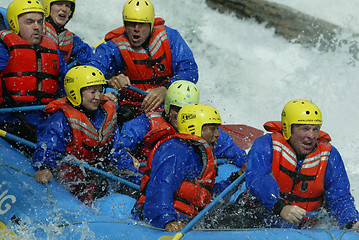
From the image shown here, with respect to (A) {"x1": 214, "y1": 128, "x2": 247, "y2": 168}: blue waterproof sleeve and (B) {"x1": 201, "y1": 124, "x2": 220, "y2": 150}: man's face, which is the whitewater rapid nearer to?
(A) {"x1": 214, "y1": 128, "x2": 247, "y2": 168}: blue waterproof sleeve

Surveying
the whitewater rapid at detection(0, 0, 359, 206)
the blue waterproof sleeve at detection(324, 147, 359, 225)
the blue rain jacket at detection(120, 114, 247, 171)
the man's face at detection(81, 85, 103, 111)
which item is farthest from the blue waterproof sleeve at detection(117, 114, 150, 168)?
the whitewater rapid at detection(0, 0, 359, 206)

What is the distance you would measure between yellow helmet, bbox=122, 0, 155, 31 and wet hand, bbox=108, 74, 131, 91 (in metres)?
0.55

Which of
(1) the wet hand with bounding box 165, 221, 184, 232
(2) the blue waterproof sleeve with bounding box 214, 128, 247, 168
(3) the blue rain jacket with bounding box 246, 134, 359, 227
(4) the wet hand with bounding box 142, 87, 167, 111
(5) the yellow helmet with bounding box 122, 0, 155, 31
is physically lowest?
(1) the wet hand with bounding box 165, 221, 184, 232

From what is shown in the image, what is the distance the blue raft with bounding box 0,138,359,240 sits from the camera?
125 inches

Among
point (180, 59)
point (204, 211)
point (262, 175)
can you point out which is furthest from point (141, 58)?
point (204, 211)

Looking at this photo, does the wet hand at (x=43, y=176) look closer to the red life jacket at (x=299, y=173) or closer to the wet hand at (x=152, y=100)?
the wet hand at (x=152, y=100)

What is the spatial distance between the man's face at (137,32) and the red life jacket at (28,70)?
77 centimetres

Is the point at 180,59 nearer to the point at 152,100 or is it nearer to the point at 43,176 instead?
the point at 152,100

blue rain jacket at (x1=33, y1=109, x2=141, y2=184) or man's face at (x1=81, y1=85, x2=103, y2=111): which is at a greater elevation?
man's face at (x1=81, y1=85, x2=103, y2=111)

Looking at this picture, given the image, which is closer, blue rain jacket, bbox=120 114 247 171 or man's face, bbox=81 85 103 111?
man's face, bbox=81 85 103 111

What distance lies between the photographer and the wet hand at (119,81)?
505 centimetres

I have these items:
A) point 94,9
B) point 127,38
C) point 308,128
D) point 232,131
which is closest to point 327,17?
point 94,9

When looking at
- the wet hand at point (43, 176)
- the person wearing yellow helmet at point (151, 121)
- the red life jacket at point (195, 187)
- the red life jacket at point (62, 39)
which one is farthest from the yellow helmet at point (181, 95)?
the red life jacket at point (62, 39)

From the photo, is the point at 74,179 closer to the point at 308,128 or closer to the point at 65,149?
the point at 65,149
